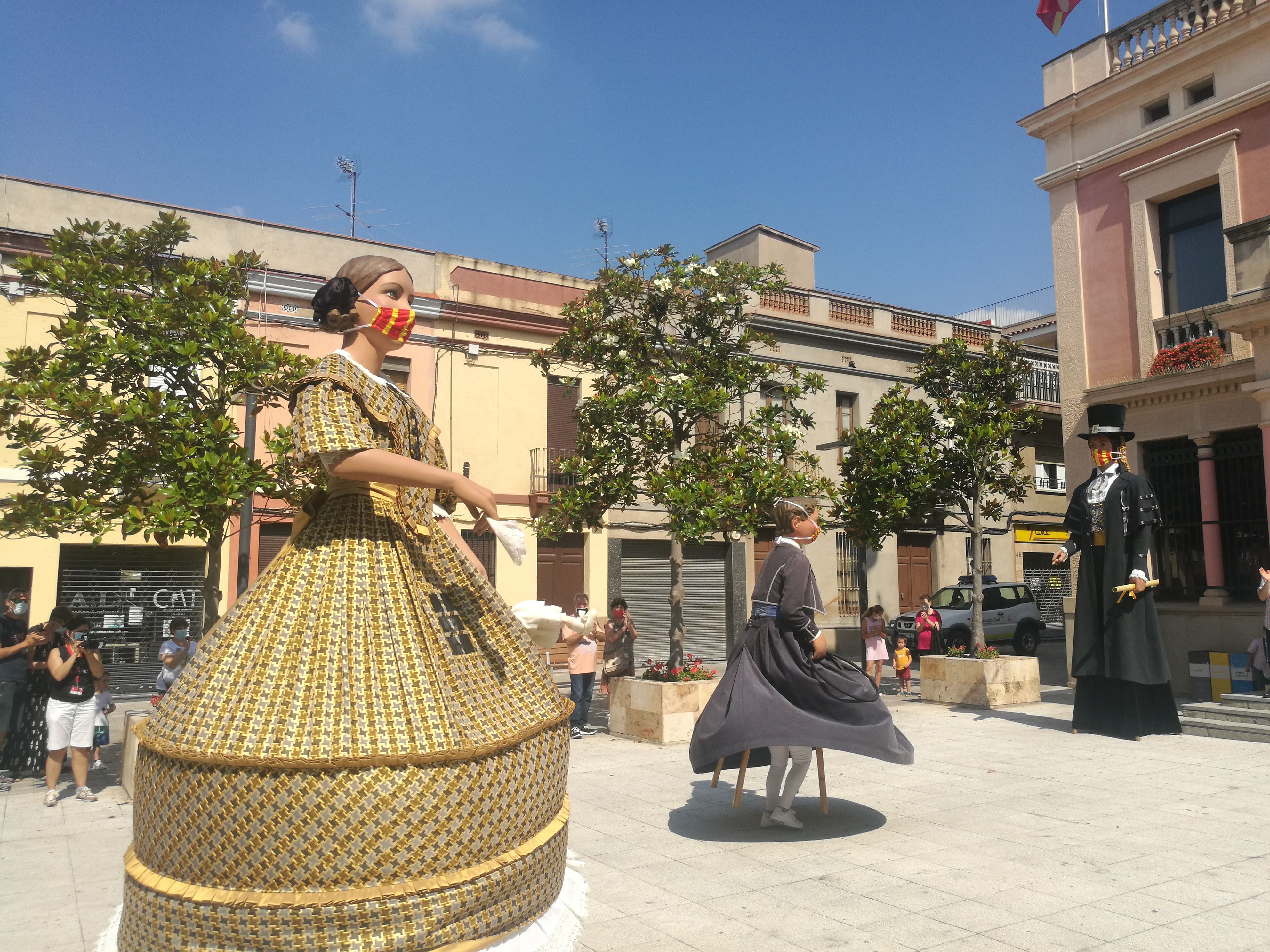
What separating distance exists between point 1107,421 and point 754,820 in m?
5.40

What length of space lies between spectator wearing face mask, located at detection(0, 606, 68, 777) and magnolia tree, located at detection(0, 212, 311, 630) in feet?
4.08

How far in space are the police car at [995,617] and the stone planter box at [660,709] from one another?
41.6ft

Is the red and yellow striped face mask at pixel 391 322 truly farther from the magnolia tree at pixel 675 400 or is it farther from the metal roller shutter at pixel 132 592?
the metal roller shutter at pixel 132 592

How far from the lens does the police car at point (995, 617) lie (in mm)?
21625

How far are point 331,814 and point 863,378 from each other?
78.8 ft

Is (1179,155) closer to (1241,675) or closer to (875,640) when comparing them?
(1241,675)

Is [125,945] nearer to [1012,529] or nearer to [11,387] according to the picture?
[11,387]

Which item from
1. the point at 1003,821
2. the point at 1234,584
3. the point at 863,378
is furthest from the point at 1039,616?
the point at 1003,821

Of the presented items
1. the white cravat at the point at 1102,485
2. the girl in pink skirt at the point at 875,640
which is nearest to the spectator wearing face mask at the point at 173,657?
the white cravat at the point at 1102,485

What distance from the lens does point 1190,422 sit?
1259cm

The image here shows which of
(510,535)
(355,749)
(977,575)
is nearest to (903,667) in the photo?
(977,575)

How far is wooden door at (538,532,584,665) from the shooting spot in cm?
2045

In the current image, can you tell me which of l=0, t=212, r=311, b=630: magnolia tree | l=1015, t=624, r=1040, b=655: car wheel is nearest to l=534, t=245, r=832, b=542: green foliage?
l=0, t=212, r=311, b=630: magnolia tree

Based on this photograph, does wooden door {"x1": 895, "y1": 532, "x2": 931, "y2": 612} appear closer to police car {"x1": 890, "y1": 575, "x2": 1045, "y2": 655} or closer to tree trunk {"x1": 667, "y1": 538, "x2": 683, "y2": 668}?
police car {"x1": 890, "y1": 575, "x2": 1045, "y2": 655}
